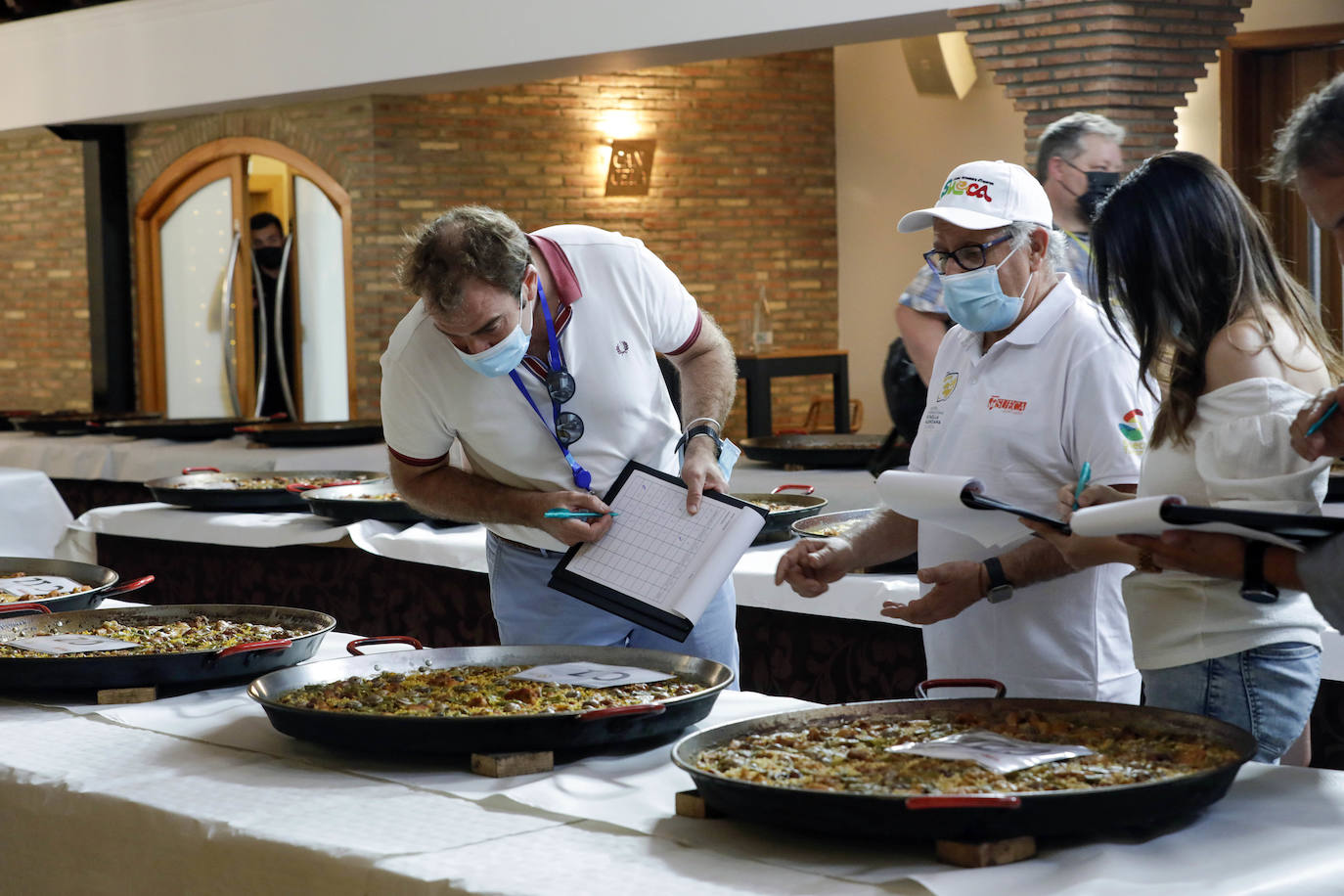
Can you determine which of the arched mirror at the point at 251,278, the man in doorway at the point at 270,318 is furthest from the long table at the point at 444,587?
the man in doorway at the point at 270,318

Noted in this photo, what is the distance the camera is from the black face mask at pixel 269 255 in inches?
406

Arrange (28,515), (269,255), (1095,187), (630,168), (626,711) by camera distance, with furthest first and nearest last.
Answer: (630,168) → (269,255) → (28,515) → (1095,187) → (626,711)

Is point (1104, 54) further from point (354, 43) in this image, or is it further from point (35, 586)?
point (35, 586)

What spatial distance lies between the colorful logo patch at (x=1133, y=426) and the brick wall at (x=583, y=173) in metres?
7.73

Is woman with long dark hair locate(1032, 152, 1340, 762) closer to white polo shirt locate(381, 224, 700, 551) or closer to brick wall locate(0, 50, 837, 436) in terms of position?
white polo shirt locate(381, 224, 700, 551)

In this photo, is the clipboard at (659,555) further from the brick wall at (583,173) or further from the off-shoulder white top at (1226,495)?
the brick wall at (583,173)

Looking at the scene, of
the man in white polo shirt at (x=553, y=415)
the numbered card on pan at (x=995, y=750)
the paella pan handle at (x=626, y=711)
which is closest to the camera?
the numbered card on pan at (x=995, y=750)

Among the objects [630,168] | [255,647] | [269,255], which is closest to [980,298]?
[255,647]

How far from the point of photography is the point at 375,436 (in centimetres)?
667

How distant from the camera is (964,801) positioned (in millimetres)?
1379

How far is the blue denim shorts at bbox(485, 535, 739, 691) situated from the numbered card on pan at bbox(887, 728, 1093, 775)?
3.04ft

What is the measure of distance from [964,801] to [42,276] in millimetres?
11745

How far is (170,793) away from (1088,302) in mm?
1400

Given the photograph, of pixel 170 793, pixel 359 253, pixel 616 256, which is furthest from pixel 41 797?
pixel 359 253
